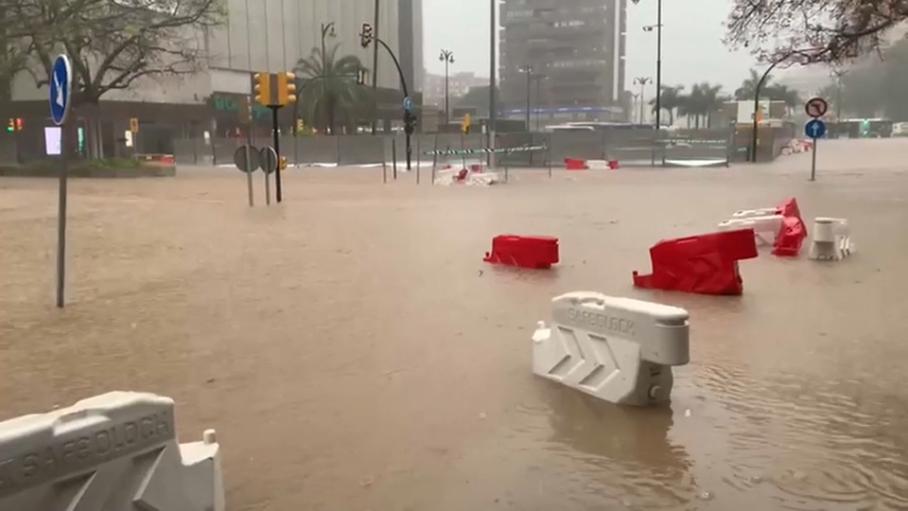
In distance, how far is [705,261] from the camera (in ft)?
30.5

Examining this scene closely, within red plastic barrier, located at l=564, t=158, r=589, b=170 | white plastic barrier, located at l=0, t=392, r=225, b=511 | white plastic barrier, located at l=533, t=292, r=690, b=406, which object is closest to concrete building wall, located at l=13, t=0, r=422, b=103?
red plastic barrier, located at l=564, t=158, r=589, b=170

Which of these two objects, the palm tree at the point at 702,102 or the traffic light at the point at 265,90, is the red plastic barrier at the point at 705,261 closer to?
the traffic light at the point at 265,90

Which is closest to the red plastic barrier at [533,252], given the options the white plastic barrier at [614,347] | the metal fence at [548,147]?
the white plastic barrier at [614,347]

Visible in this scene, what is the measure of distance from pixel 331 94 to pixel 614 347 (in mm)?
73192

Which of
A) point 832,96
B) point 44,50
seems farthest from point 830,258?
point 832,96

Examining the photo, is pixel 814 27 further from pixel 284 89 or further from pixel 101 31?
pixel 101 31

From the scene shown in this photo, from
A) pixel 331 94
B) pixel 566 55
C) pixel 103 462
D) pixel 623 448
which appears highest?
pixel 566 55

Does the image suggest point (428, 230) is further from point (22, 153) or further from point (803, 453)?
point (22, 153)

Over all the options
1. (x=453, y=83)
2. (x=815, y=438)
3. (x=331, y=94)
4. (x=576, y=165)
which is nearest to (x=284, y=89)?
(x=815, y=438)

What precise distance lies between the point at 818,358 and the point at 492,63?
41457mm

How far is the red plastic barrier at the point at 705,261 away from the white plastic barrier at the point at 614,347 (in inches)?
144

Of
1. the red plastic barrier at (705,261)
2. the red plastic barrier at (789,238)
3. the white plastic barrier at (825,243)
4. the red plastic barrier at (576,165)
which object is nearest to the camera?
the red plastic barrier at (705,261)

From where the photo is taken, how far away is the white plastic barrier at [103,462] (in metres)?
3.13

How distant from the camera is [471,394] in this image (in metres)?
5.82
